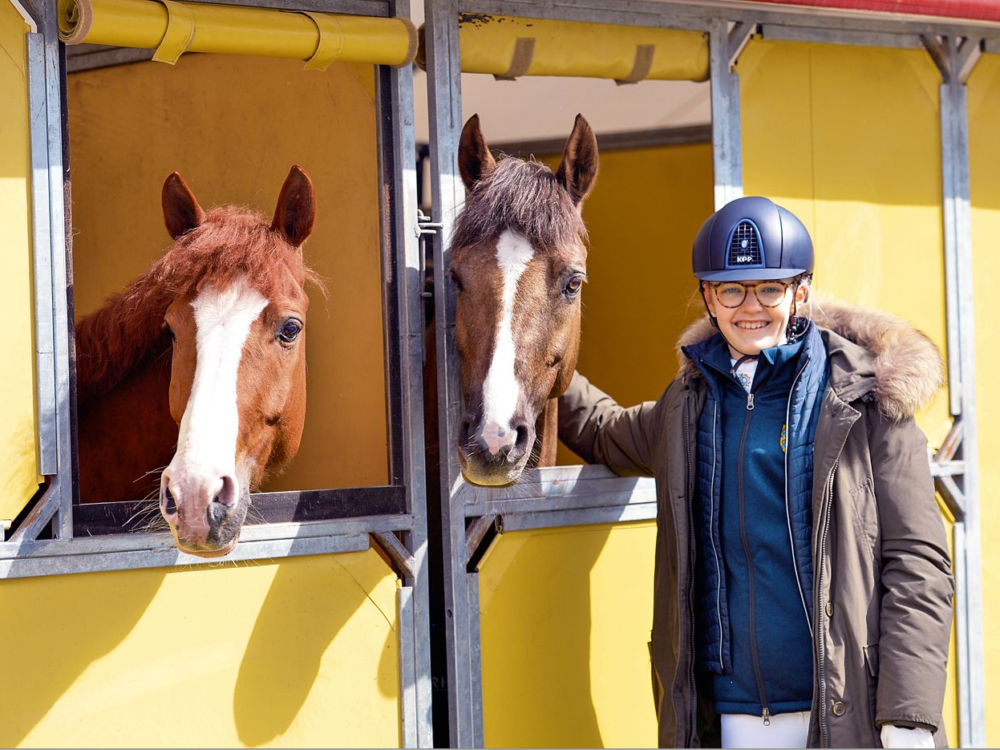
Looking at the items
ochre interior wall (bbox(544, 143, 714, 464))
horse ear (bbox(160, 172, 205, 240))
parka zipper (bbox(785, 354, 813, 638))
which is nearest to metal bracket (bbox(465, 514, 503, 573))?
parka zipper (bbox(785, 354, 813, 638))

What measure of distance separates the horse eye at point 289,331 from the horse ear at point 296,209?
32 centimetres

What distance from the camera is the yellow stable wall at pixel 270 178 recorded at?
3.61 metres

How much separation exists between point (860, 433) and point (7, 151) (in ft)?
7.95

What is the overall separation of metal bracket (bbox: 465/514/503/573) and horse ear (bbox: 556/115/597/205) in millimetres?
1077

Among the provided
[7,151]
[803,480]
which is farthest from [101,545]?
[803,480]

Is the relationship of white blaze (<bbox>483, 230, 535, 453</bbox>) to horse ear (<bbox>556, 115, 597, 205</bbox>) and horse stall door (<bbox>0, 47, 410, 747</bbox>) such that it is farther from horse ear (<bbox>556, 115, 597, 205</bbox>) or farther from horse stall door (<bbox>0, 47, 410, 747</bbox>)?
horse stall door (<bbox>0, 47, 410, 747</bbox>)

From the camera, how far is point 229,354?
2.78 metres

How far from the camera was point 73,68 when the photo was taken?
14.9 feet

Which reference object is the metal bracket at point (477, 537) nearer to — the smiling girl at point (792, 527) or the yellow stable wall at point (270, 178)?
the yellow stable wall at point (270, 178)

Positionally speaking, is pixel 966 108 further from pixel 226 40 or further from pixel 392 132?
pixel 226 40

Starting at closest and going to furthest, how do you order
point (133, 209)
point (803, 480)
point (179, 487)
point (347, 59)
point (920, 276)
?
point (179, 487) < point (803, 480) < point (347, 59) < point (920, 276) < point (133, 209)

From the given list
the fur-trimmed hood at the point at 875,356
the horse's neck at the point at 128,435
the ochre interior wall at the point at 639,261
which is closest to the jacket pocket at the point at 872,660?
the fur-trimmed hood at the point at 875,356

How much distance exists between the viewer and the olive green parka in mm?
2592

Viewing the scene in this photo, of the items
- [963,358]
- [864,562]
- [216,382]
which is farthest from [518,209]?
[963,358]
